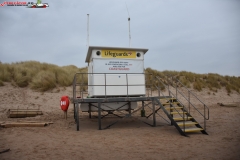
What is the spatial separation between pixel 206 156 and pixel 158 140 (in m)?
2.18

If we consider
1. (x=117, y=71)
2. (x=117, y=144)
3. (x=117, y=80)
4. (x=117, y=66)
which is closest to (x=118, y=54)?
(x=117, y=66)

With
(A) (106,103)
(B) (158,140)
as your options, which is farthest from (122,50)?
(B) (158,140)

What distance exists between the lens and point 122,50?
35.0 ft

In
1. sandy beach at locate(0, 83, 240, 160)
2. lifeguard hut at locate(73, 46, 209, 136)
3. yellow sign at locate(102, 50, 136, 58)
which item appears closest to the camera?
sandy beach at locate(0, 83, 240, 160)

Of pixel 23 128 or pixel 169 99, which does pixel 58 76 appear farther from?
pixel 169 99

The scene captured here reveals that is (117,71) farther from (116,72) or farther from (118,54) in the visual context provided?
(118,54)

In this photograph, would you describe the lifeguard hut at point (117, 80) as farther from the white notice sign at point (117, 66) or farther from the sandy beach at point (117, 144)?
the sandy beach at point (117, 144)

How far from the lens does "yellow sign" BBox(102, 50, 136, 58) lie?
10.5m

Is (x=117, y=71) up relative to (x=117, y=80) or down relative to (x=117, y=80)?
up

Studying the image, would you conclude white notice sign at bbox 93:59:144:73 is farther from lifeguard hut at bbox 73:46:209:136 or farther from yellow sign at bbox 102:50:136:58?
yellow sign at bbox 102:50:136:58

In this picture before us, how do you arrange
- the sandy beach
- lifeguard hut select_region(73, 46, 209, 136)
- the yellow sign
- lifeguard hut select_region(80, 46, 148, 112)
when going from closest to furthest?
1. the sandy beach
2. lifeguard hut select_region(73, 46, 209, 136)
3. lifeguard hut select_region(80, 46, 148, 112)
4. the yellow sign

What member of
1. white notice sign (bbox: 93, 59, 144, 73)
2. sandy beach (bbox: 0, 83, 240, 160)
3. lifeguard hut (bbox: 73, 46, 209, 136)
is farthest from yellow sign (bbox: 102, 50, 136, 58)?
sandy beach (bbox: 0, 83, 240, 160)

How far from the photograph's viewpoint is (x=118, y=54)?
10.6m

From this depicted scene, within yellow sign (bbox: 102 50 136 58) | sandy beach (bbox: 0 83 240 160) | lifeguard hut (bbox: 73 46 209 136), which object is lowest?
sandy beach (bbox: 0 83 240 160)
